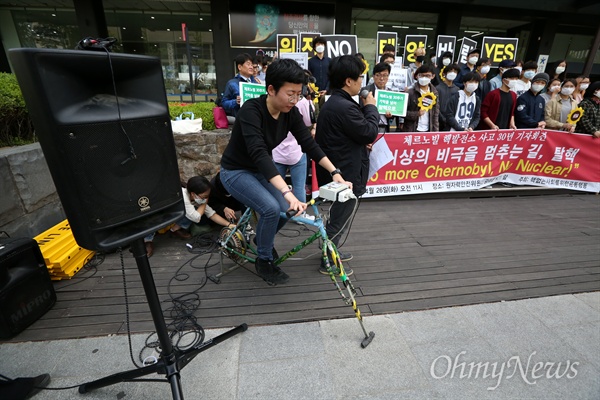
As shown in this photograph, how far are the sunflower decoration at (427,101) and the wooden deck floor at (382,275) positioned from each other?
5.82 feet

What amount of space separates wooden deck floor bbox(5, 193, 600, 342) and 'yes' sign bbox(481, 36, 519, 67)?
5755 mm

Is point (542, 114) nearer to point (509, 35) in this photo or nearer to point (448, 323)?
point (448, 323)

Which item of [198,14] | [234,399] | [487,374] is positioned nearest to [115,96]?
[234,399]

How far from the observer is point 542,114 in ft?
19.1

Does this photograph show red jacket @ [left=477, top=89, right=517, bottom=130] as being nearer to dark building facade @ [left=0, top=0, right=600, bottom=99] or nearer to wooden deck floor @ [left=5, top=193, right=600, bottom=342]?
wooden deck floor @ [left=5, top=193, right=600, bottom=342]

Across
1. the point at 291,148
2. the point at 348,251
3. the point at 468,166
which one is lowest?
the point at 348,251

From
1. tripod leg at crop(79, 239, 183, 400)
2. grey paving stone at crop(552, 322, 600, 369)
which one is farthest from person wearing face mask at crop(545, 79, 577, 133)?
tripod leg at crop(79, 239, 183, 400)

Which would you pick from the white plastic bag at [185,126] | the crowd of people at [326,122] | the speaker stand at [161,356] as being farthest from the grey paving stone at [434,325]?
the white plastic bag at [185,126]

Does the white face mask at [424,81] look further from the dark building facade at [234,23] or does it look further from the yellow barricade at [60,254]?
the yellow barricade at [60,254]

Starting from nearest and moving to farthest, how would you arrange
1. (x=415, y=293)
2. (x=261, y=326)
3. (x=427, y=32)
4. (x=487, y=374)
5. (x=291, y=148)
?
1. (x=487, y=374)
2. (x=261, y=326)
3. (x=415, y=293)
4. (x=291, y=148)
5. (x=427, y=32)

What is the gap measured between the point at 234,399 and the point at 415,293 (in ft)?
6.19

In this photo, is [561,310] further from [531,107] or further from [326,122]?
[531,107]

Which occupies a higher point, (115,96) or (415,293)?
(115,96)

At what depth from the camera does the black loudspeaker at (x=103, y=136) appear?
3.70ft
